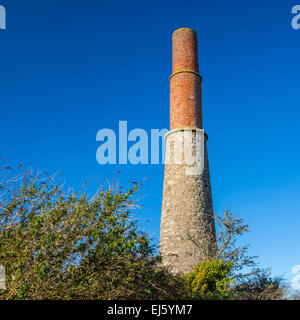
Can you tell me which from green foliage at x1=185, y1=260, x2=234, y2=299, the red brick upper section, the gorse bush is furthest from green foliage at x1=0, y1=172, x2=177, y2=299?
the red brick upper section

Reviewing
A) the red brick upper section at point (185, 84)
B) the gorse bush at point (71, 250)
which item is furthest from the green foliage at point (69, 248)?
the red brick upper section at point (185, 84)

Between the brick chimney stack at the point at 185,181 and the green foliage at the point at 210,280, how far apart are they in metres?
0.87

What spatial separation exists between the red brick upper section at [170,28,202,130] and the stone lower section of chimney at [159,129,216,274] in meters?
0.65

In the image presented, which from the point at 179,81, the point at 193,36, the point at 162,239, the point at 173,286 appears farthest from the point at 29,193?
the point at 193,36

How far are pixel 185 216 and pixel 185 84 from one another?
6094 mm

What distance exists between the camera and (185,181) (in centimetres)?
1515

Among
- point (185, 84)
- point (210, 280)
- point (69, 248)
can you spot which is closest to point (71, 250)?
point (69, 248)

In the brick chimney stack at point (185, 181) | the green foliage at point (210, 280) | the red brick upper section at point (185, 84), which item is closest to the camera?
the green foliage at point (210, 280)

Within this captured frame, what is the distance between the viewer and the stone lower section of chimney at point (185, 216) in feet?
46.1

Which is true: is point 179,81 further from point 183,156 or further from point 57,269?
point 57,269

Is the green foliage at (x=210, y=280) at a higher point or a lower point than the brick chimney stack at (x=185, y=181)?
lower

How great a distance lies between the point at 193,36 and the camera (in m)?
17.6

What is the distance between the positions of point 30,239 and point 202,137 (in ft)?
34.3

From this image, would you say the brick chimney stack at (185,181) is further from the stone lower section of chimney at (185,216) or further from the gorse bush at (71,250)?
the gorse bush at (71,250)
